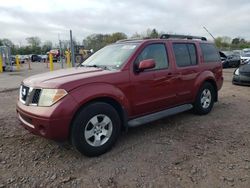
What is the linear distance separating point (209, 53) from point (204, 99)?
3.78ft

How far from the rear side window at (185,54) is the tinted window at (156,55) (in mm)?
349

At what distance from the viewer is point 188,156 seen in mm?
3561

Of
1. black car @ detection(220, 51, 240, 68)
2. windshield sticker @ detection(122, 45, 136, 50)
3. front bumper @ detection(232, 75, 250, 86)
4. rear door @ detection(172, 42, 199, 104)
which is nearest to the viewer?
windshield sticker @ detection(122, 45, 136, 50)

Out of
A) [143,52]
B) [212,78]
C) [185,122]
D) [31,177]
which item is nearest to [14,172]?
[31,177]

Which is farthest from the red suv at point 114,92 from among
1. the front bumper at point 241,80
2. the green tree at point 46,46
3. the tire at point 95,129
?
the green tree at point 46,46

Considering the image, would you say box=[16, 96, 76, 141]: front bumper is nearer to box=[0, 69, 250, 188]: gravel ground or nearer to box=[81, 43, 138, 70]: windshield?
box=[0, 69, 250, 188]: gravel ground

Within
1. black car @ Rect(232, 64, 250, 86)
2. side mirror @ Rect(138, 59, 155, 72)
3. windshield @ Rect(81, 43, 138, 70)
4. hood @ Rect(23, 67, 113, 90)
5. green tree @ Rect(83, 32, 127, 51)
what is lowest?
black car @ Rect(232, 64, 250, 86)

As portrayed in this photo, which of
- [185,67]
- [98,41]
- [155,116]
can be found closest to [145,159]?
[155,116]

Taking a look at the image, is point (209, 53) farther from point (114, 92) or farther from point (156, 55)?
point (114, 92)

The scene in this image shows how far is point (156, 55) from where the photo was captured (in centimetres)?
447

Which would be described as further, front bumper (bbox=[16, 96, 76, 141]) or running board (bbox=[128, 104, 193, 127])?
running board (bbox=[128, 104, 193, 127])

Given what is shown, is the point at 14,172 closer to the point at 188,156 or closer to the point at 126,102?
the point at 126,102

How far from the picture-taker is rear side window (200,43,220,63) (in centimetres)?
563

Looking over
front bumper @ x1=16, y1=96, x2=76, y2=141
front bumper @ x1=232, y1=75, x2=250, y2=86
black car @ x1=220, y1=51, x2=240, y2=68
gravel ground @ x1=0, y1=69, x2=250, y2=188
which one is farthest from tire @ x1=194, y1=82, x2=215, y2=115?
black car @ x1=220, y1=51, x2=240, y2=68
